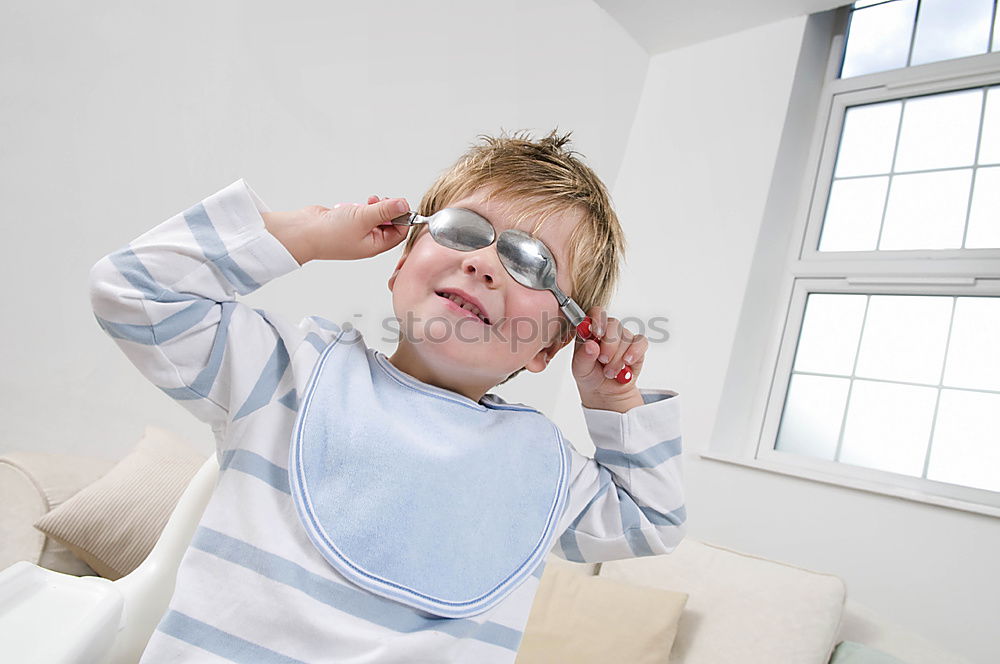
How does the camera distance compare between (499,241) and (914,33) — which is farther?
(914,33)

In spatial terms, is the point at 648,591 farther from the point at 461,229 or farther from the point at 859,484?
the point at 461,229

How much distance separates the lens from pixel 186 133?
2213 mm

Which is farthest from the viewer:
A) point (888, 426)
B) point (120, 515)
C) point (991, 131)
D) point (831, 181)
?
point (831, 181)

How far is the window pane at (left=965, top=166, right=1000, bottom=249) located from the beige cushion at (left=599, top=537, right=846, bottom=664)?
1.54m

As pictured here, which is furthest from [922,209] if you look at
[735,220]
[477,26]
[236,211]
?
[236,211]

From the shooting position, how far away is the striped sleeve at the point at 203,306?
807mm

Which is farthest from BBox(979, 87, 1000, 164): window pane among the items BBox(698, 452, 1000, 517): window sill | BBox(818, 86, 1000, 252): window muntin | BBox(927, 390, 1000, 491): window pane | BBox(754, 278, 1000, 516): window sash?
BBox(698, 452, 1000, 517): window sill

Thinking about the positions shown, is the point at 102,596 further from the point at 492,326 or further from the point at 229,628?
the point at 492,326

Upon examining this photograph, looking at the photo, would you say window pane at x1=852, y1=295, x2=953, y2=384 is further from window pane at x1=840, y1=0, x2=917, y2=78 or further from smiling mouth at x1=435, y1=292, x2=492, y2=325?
smiling mouth at x1=435, y1=292, x2=492, y2=325

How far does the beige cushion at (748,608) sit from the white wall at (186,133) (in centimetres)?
135

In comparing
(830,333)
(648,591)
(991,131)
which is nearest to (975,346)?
(830,333)

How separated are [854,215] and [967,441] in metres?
1.02

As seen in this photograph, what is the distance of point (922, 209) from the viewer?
9.68ft

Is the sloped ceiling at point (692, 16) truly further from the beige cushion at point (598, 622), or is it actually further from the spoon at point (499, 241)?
the spoon at point (499, 241)
